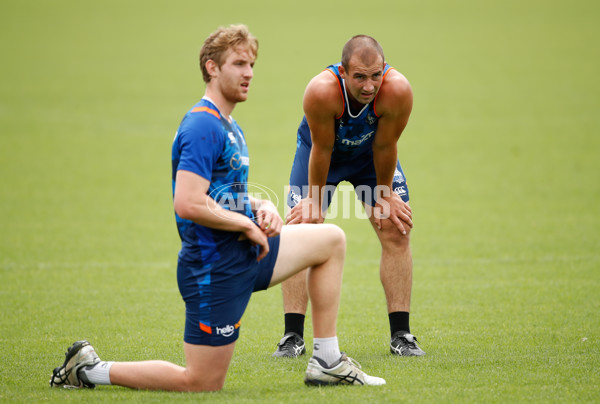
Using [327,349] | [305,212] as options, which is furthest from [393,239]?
[327,349]

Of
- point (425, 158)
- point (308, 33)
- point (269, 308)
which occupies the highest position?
point (308, 33)

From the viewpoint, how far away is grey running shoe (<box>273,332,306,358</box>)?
573 cm

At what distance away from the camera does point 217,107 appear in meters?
4.45

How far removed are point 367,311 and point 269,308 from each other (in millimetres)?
1063

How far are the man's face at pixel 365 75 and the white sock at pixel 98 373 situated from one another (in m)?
2.53

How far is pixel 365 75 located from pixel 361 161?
105 cm

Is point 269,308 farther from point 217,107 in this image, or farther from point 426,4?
point 426,4

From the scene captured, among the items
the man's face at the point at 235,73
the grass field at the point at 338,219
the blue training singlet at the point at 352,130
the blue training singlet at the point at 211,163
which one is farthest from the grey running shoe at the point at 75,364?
the blue training singlet at the point at 352,130

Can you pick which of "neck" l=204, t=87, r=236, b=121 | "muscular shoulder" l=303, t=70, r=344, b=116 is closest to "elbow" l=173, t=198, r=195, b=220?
"neck" l=204, t=87, r=236, b=121

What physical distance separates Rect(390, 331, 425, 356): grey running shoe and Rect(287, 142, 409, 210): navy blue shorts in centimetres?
110

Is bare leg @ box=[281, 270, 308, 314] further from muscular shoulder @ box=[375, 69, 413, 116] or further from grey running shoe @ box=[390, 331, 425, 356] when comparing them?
muscular shoulder @ box=[375, 69, 413, 116]

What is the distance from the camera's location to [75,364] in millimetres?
4676

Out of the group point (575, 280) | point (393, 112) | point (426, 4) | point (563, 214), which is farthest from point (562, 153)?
point (426, 4)

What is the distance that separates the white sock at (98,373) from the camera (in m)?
4.61
